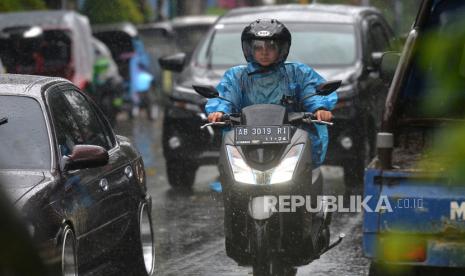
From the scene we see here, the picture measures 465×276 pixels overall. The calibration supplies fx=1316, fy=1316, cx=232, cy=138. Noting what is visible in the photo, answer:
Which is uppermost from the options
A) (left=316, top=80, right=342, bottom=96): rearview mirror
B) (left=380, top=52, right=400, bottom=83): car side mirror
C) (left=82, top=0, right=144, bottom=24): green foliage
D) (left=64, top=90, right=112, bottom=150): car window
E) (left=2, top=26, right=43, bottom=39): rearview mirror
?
(left=316, top=80, right=342, bottom=96): rearview mirror

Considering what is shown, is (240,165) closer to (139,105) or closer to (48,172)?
(48,172)

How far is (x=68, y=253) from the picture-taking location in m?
6.40

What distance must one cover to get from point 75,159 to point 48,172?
0.15 meters

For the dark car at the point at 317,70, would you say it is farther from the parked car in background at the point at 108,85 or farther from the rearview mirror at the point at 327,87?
the parked car in background at the point at 108,85

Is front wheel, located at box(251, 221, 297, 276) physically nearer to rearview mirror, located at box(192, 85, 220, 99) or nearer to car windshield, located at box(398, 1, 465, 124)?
rearview mirror, located at box(192, 85, 220, 99)

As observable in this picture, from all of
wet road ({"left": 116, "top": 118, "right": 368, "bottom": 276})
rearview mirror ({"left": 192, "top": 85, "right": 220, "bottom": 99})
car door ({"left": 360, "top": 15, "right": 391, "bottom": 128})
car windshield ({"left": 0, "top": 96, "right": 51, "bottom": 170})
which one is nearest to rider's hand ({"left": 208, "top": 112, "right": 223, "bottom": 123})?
rearview mirror ({"left": 192, "top": 85, "right": 220, "bottom": 99})

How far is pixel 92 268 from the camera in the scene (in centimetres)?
702

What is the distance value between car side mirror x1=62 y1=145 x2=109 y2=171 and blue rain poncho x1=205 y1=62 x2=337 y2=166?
1.17 metres

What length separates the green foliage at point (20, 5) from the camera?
2183 cm

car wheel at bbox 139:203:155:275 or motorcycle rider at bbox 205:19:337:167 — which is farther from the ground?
motorcycle rider at bbox 205:19:337:167

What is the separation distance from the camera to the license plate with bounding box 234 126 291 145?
276 inches

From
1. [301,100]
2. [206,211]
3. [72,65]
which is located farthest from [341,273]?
[72,65]

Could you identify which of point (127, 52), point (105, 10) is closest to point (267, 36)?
point (127, 52)

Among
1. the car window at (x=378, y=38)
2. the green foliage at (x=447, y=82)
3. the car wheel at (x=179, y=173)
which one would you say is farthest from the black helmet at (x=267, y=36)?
the car window at (x=378, y=38)
